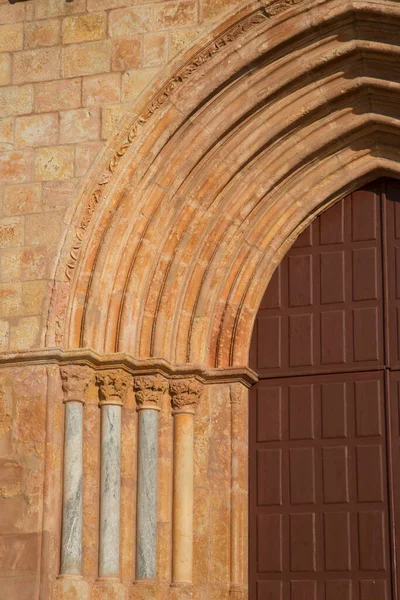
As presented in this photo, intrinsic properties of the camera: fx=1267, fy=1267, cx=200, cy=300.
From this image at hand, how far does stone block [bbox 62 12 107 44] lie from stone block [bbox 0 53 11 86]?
514 millimetres

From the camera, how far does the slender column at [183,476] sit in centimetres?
1002

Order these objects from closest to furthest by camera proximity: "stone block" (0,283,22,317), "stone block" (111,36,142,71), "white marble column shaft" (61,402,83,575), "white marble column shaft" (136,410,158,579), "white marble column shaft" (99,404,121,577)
Result: "white marble column shaft" (61,402,83,575) < "white marble column shaft" (99,404,121,577) < "white marble column shaft" (136,410,158,579) < "stone block" (0,283,22,317) < "stone block" (111,36,142,71)

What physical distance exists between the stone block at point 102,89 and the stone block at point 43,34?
520mm

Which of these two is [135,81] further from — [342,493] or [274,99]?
[342,493]

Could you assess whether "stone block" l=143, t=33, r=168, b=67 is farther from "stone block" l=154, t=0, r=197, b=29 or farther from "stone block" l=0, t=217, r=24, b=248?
"stone block" l=0, t=217, r=24, b=248

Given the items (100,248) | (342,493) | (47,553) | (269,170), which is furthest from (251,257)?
(47,553)

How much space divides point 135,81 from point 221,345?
7.58 feet

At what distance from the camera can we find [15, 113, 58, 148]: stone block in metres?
10.5

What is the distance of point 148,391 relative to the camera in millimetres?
10211

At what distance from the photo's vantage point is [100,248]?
1021cm

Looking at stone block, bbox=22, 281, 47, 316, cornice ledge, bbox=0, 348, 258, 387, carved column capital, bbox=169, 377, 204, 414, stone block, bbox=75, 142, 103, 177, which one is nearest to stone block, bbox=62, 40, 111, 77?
stone block, bbox=75, 142, 103, 177

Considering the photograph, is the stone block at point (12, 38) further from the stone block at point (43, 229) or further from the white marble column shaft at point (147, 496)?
the white marble column shaft at point (147, 496)

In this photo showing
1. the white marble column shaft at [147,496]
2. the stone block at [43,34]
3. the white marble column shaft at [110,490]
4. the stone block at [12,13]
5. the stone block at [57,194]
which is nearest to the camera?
the white marble column shaft at [110,490]

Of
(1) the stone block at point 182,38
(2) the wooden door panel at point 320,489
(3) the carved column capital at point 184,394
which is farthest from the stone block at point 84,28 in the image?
(2) the wooden door panel at point 320,489
